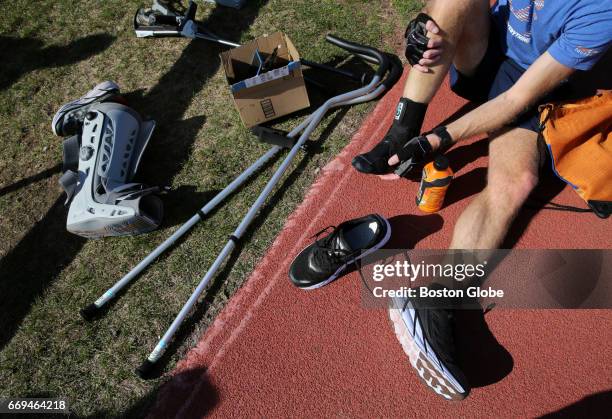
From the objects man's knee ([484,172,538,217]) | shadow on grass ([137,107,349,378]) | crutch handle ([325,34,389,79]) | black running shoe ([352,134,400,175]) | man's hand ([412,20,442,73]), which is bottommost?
shadow on grass ([137,107,349,378])

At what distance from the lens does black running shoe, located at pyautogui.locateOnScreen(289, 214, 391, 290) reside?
264 centimetres

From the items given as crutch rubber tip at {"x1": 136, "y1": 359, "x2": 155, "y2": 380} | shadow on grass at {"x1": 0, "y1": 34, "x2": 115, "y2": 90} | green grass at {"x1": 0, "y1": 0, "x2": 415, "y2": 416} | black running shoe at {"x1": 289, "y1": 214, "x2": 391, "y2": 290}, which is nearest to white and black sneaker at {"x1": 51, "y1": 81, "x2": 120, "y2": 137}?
green grass at {"x1": 0, "y1": 0, "x2": 415, "y2": 416}

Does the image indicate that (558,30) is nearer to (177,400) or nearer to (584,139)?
(584,139)

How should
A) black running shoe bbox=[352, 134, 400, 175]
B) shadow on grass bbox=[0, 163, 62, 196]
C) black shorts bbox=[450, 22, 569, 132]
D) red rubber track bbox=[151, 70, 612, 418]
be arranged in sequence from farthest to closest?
shadow on grass bbox=[0, 163, 62, 196] → black running shoe bbox=[352, 134, 400, 175] → black shorts bbox=[450, 22, 569, 132] → red rubber track bbox=[151, 70, 612, 418]

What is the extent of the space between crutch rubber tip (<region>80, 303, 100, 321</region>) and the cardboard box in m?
1.77

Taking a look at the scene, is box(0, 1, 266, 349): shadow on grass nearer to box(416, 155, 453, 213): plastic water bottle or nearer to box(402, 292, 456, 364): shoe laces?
box(416, 155, 453, 213): plastic water bottle

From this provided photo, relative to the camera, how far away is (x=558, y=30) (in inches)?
91.6

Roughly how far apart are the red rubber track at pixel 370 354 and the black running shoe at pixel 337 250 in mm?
111

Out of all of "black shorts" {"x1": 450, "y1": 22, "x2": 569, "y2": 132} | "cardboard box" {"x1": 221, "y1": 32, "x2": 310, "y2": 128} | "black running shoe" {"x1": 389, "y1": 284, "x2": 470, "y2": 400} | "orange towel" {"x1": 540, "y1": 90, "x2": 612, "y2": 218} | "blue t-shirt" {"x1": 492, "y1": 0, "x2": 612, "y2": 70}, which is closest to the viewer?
"blue t-shirt" {"x1": 492, "y1": 0, "x2": 612, "y2": 70}

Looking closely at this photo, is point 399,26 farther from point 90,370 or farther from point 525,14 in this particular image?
point 90,370

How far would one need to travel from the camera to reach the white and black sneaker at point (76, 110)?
3527mm

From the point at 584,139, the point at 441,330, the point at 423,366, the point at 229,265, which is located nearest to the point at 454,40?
the point at 584,139

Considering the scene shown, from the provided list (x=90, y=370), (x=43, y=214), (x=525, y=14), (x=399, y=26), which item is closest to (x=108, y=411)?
(x=90, y=370)

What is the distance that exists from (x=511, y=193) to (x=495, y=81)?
0.80 m
